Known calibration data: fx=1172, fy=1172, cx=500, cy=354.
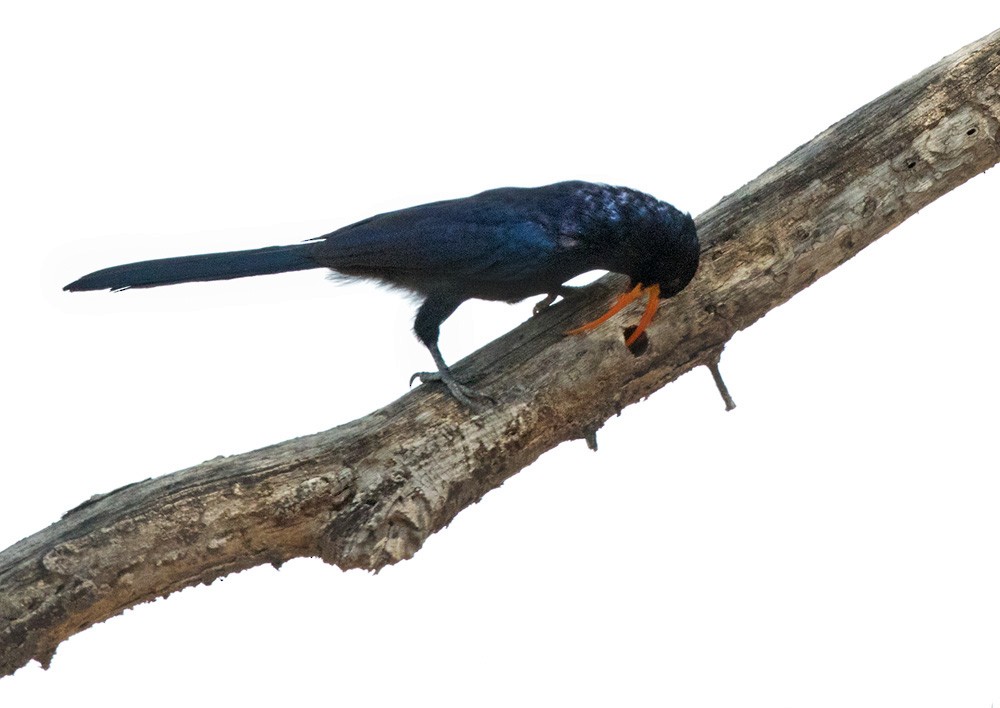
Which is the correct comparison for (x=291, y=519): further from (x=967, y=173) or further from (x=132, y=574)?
(x=967, y=173)

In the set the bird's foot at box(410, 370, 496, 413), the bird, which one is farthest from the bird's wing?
A: the bird's foot at box(410, 370, 496, 413)

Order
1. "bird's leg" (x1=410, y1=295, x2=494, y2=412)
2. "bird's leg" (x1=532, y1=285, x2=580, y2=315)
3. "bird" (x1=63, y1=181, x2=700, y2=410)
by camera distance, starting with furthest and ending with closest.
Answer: "bird's leg" (x1=532, y1=285, x2=580, y2=315) < "bird's leg" (x1=410, y1=295, x2=494, y2=412) < "bird" (x1=63, y1=181, x2=700, y2=410)

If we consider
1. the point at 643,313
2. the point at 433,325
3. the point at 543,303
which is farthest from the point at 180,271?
the point at 643,313

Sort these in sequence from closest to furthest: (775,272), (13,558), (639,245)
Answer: (13,558) < (639,245) < (775,272)

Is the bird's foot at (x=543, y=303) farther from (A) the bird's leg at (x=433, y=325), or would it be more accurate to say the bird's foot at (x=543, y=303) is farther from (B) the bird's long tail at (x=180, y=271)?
(B) the bird's long tail at (x=180, y=271)

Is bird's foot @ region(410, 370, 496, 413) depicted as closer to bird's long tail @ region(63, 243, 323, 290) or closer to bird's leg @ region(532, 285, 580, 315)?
bird's leg @ region(532, 285, 580, 315)

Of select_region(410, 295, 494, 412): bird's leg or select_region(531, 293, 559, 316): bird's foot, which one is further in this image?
select_region(531, 293, 559, 316): bird's foot

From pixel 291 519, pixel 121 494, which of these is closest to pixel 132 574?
pixel 121 494
